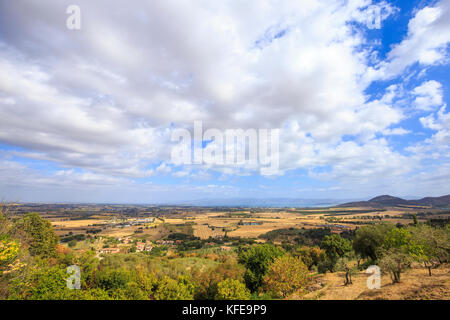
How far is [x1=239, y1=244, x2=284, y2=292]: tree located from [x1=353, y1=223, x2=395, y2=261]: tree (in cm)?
1898

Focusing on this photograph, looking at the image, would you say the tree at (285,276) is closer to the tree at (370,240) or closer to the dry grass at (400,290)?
the dry grass at (400,290)

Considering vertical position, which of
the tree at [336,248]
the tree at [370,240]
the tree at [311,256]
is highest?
the tree at [370,240]

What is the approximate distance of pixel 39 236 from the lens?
34531mm

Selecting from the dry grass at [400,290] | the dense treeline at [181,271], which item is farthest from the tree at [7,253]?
the dry grass at [400,290]

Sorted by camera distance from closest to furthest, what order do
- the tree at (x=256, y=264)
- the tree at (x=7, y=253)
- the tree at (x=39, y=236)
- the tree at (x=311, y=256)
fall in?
the tree at (x=7, y=253) < the tree at (x=256, y=264) < the tree at (x=39, y=236) < the tree at (x=311, y=256)

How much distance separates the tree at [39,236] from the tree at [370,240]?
57.0 meters

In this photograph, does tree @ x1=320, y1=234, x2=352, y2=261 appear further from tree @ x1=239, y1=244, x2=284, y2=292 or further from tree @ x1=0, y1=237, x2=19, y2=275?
tree @ x1=0, y1=237, x2=19, y2=275

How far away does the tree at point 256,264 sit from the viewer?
88.1ft

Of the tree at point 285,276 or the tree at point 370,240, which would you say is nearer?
the tree at point 285,276

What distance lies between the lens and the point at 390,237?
92.9 feet

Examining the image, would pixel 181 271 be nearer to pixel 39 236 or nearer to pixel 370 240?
pixel 39 236

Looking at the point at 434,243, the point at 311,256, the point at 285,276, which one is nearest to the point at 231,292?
the point at 285,276
